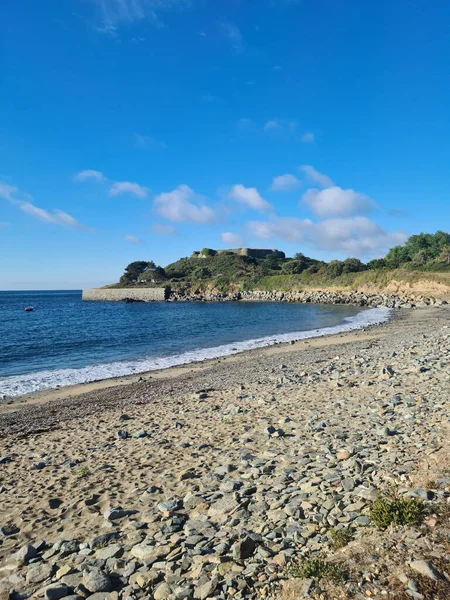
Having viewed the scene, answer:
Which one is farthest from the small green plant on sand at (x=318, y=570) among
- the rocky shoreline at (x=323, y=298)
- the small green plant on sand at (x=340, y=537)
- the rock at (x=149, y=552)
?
the rocky shoreline at (x=323, y=298)

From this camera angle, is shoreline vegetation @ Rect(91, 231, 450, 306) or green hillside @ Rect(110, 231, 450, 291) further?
green hillside @ Rect(110, 231, 450, 291)

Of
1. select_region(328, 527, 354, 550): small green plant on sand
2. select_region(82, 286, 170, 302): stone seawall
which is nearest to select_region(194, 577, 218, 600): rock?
select_region(328, 527, 354, 550): small green plant on sand

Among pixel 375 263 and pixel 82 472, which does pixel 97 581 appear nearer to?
pixel 82 472

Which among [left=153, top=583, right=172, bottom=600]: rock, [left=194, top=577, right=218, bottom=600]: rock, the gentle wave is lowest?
the gentle wave

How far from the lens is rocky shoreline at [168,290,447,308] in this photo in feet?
220

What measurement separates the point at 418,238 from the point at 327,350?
128443mm

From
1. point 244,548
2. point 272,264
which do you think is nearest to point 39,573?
point 244,548

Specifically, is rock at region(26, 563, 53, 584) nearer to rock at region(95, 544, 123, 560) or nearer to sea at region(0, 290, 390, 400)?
rock at region(95, 544, 123, 560)

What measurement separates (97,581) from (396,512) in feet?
12.4

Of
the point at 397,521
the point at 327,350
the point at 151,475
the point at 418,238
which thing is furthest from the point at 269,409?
the point at 418,238

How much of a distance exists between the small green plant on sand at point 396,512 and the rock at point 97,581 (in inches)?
132

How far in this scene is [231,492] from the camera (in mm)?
6621

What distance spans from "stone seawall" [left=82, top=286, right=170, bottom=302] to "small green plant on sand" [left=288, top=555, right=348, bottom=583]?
12553cm

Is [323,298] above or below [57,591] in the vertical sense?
above
